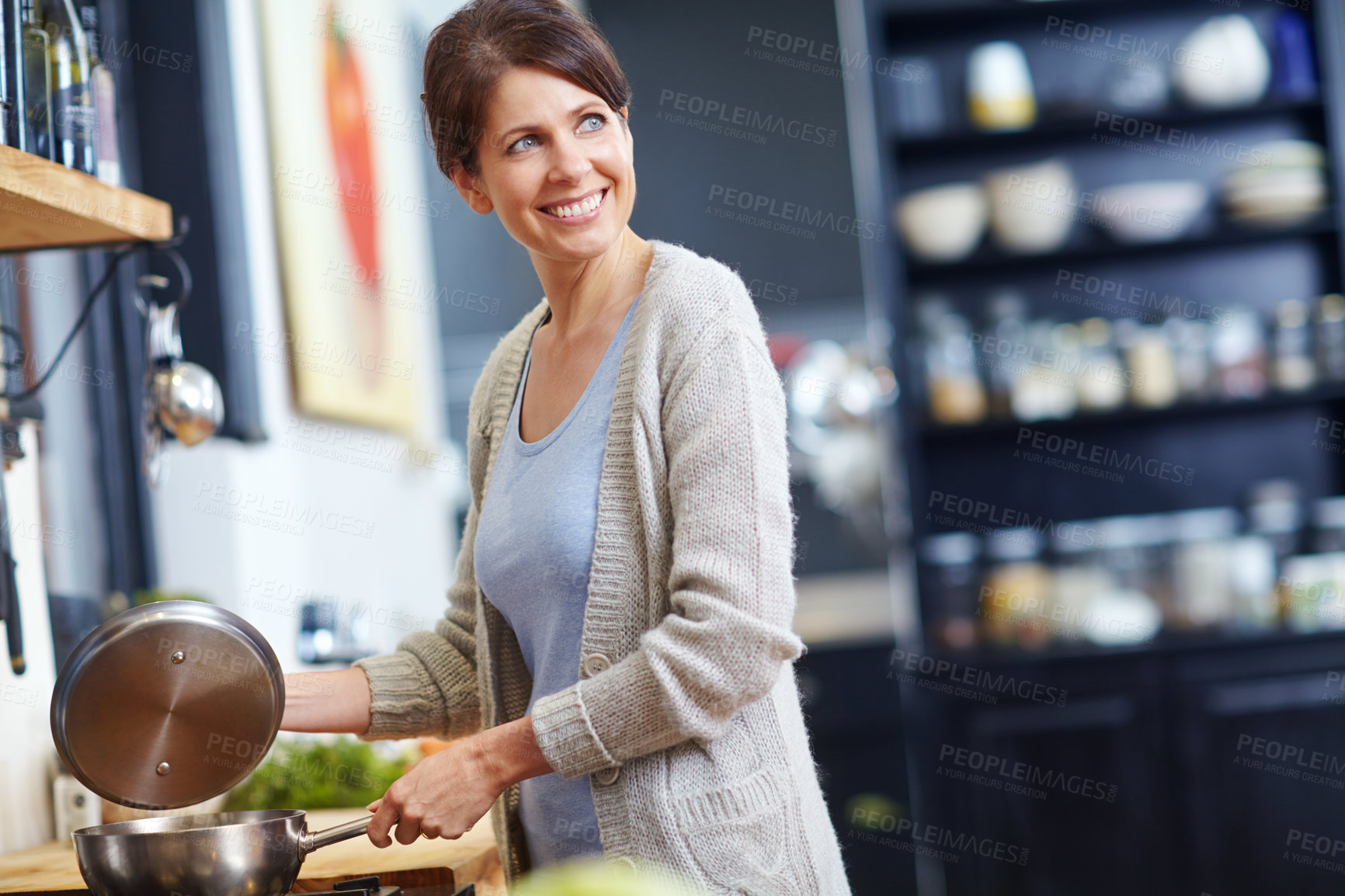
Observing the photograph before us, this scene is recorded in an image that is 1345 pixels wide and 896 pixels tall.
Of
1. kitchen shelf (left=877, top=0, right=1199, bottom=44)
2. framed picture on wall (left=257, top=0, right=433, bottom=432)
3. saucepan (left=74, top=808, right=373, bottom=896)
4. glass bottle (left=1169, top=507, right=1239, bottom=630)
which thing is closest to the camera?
saucepan (left=74, top=808, right=373, bottom=896)

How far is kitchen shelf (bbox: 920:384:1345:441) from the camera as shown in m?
3.49

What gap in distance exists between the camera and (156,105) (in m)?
2.49

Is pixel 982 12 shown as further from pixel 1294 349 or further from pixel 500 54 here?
pixel 500 54

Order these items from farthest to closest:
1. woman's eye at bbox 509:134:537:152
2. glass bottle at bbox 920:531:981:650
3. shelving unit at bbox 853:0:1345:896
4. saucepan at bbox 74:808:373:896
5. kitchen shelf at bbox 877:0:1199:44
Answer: kitchen shelf at bbox 877:0:1199:44
glass bottle at bbox 920:531:981:650
shelving unit at bbox 853:0:1345:896
woman's eye at bbox 509:134:537:152
saucepan at bbox 74:808:373:896

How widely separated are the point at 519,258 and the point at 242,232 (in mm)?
2345

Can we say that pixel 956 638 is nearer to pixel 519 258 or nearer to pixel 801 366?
pixel 801 366

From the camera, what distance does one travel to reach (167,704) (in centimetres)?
107

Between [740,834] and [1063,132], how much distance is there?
311 cm

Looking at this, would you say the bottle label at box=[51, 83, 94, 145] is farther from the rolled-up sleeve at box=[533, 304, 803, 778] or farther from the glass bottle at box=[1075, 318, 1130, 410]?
the glass bottle at box=[1075, 318, 1130, 410]

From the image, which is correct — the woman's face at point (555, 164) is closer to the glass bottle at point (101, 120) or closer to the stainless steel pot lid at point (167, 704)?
the stainless steel pot lid at point (167, 704)

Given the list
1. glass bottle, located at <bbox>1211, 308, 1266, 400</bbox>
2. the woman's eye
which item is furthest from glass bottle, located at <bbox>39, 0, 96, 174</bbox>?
glass bottle, located at <bbox>1211, 308, 1266, 400</bbox>

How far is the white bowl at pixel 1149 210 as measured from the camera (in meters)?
3.58

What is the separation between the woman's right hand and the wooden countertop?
0.13 m

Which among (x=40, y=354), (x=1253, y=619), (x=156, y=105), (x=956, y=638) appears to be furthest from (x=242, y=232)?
(x=1253, y=619)
